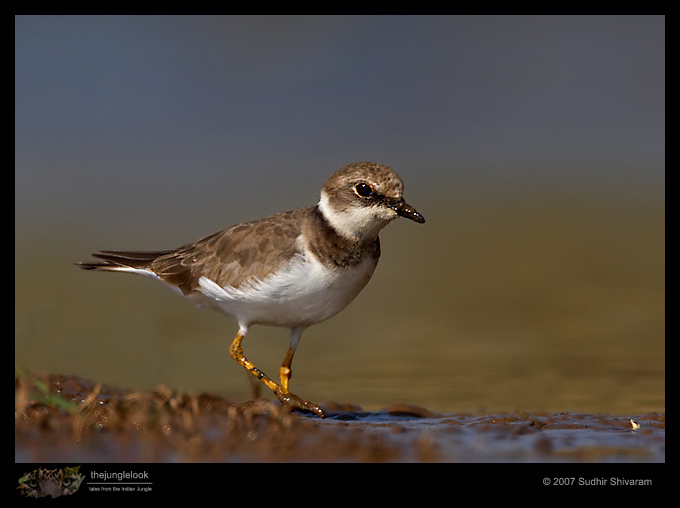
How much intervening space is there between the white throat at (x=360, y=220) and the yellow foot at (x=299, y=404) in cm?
159

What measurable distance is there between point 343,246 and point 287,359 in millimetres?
1491

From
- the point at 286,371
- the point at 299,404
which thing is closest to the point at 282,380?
the point at 286,371

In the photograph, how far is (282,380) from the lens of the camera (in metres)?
8.03

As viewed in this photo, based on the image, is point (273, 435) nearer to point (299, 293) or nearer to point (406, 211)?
point (299, 293)

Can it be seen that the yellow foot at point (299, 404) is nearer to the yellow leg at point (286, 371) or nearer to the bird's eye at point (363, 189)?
the yellow leg at point (286, 371)

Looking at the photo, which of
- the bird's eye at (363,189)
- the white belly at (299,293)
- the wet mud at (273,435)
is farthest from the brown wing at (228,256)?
the wet mud at (273,435)

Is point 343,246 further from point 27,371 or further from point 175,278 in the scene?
point 27,371

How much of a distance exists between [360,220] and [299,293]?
35.0 inches

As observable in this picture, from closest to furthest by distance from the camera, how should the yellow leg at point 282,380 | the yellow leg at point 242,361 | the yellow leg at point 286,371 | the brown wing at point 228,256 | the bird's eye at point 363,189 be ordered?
1. the yellow leg at point 282,380
2. the bird's eye at point 363,189
3. the brown wing at point 228,256
4. the yellow leg at point 242,361
5. the yellow leg at point 286,371

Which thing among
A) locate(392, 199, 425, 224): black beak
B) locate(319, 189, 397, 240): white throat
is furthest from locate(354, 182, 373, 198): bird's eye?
locate(392, 199, 425, 224): black beak

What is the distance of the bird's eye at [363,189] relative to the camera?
24.5ft

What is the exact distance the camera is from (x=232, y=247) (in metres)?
8.10

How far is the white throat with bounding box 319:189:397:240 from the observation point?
741 cm
